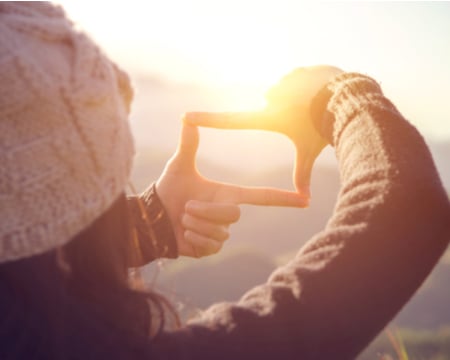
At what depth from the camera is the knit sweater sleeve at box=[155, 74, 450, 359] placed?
120 cm

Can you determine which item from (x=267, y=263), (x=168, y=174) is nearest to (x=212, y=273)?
(x=267, y=263)

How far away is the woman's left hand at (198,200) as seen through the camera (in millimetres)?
1855

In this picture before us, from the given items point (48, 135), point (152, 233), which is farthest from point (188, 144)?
point (48, 135)

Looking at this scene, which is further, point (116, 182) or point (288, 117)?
point (288, 117)

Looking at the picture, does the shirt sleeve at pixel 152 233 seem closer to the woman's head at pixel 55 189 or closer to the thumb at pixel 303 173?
the thumb at pixel 303 173

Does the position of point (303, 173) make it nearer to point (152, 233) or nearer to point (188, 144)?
point (188, 144)

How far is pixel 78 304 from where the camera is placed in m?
1.20

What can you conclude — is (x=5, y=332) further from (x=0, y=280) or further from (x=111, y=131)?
(x=111, y=131)

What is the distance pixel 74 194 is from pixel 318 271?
528 millimetres

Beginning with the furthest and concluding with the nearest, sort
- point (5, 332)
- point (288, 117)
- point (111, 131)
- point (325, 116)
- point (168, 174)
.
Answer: point (168, 174) < point (288, 117) < point (325, 116) < point (111, 131) < point (5, 332)

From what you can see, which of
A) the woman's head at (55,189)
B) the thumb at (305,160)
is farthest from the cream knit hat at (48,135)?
the thumb at (305,160)

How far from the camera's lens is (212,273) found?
2523cm

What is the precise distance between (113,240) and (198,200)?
75cm

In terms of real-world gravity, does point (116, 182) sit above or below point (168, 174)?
above
